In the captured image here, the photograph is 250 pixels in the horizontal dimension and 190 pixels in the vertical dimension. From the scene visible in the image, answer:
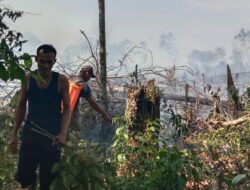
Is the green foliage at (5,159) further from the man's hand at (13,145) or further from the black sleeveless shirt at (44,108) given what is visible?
the black sleeveless shirt at (44,108)

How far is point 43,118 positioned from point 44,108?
0.10 metres

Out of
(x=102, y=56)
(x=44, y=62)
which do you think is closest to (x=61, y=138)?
(x=44, y=62)

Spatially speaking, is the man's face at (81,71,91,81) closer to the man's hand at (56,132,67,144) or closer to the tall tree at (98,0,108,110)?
the man's hand at (56,132,67,144)

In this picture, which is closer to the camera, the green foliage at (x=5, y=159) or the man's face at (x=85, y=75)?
the green foliage at (x=5, y=159)

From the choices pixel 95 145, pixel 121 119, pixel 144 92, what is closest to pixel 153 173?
pixel 95 145

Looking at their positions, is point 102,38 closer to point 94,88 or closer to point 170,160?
point 94,88

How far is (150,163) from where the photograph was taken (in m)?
5.42

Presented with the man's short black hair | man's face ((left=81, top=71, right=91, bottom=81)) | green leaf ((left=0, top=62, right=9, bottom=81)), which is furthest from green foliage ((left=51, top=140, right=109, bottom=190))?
man's face ((left=81, top=71, right=91, bottom=81))

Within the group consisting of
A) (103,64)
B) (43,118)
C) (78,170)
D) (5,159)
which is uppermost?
(103,64)

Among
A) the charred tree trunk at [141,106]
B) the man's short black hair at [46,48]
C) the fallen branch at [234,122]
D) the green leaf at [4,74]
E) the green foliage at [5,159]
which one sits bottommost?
the green foliage at [5,159]

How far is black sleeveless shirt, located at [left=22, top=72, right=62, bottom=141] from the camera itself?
187 inches

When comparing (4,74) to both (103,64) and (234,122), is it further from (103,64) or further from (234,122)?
(103,64)

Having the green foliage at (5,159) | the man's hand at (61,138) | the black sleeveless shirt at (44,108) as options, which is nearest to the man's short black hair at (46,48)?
the black sleeveless shirt at (44,108)

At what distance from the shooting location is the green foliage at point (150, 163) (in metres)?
4.94
